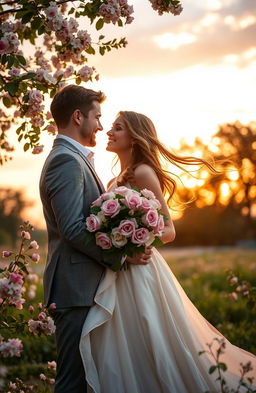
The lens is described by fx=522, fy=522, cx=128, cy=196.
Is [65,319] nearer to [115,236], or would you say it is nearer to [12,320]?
[12,320]

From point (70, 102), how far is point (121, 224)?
109 cm

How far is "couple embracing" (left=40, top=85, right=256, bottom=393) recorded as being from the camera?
3711mm

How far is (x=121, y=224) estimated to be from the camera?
3598 millimetres

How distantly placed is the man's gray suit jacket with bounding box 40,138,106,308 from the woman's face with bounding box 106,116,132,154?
84 cm

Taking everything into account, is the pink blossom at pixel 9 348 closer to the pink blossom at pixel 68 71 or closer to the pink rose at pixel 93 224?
the pink rose at pixel 93 224

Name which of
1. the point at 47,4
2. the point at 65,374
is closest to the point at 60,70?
the point at 47,4

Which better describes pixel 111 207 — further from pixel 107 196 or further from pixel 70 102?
pixel 70 102

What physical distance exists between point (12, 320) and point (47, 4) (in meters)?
2.44

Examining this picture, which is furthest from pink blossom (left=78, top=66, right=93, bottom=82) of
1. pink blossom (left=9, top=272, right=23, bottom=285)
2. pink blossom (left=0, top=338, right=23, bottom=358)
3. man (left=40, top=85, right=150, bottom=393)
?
pink blossom (left=0, top=338, right=23, bottom=358)

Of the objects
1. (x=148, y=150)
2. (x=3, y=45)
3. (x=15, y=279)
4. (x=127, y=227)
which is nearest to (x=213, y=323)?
(x=148, y=150)

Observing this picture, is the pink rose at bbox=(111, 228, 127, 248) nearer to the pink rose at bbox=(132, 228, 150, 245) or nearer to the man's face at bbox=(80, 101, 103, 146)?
the pink rose at bbox=(132, 228, 150, 245)

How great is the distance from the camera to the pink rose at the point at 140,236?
361cm

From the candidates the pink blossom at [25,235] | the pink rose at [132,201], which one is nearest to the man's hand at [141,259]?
the pink rose at [132,201]

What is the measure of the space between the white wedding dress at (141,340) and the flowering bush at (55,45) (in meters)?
1.54
